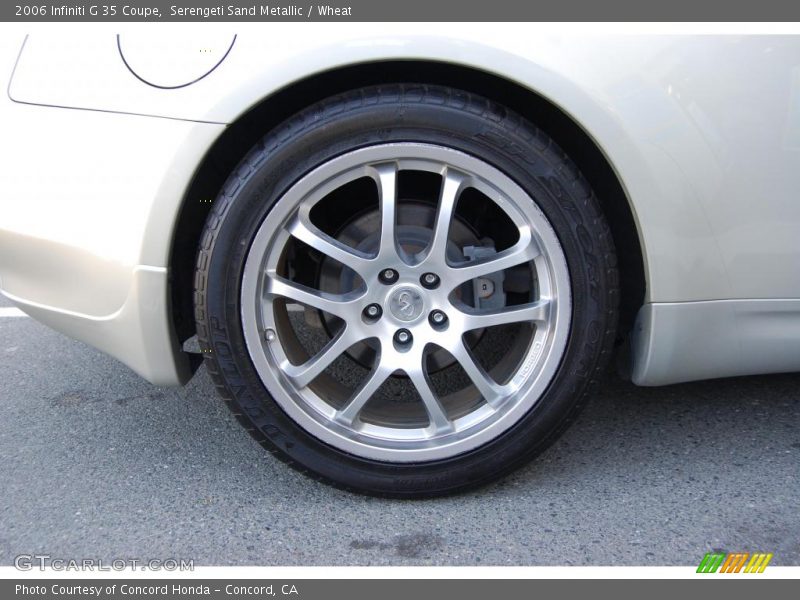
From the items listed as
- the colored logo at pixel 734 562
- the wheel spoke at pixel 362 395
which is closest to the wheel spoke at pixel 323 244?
the wheel spoke at pixel 362 395

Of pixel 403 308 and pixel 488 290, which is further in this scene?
pixel 488 290

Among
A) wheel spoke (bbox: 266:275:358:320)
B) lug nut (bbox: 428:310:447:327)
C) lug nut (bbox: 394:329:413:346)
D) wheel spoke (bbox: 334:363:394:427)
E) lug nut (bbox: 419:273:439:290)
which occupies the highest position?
lug nut (bbox: 419:273:439:290)

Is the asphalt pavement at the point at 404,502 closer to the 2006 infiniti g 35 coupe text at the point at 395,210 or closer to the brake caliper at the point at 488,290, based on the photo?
the 2006 infiniti g 35 coupe text at the point at 395,210

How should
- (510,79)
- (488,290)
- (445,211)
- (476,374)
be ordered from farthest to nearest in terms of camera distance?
(488,290) → (476,374) → (445,211) → (510,79)

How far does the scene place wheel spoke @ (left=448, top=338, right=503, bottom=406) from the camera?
1.92 meters

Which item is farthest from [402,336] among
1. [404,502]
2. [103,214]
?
[103,214]

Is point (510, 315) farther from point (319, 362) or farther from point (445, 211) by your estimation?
point (319, 362)

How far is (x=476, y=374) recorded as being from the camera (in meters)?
1.92

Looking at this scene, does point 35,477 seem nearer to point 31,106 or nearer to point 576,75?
point 31,106

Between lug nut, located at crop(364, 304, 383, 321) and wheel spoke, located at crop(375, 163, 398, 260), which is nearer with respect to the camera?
wheel spoke, located at crop(375, 163, 398, 260)

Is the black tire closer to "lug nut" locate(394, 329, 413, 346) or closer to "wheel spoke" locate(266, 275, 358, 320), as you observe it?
"wheel spoke" locate(266, 275, 358, 320)

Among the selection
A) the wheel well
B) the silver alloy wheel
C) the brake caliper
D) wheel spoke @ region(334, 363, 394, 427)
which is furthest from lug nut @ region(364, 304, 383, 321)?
the wheel well

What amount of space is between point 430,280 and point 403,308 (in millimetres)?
99

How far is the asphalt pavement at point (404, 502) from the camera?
5.92ft
